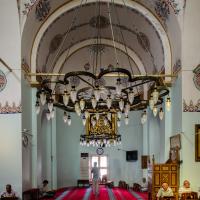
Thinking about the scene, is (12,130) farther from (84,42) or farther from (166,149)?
(84,42)

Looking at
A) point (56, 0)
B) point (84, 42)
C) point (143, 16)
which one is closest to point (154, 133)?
point (84, 42)

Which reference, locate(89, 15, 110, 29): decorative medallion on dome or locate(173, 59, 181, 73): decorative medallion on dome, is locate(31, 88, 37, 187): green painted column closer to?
locate(89, 15, 110, 29): decorative medallion on dome

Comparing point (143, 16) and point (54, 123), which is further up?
point (143, 16)

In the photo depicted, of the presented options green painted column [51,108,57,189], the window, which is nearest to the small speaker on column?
the window

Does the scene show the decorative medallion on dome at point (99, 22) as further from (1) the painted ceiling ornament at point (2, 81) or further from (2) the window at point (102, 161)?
(2) the window at point (102, 161)

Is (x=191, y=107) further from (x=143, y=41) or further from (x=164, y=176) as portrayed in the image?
(x=143, y=41)

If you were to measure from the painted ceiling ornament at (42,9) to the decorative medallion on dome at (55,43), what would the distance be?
5.29 ft

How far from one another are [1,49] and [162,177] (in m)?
5.47

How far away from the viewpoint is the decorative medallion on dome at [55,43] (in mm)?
13461

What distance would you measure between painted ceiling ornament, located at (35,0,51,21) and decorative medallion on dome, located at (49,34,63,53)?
5.29 feet

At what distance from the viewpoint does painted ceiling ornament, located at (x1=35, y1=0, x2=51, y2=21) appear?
36.6 feet

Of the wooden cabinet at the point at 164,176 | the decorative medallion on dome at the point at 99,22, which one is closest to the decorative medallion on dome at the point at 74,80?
the decorative medallion on dome at the point at 99,22

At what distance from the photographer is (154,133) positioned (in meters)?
16.5

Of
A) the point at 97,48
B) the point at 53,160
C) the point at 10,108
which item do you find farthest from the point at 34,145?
the point at 97,48
